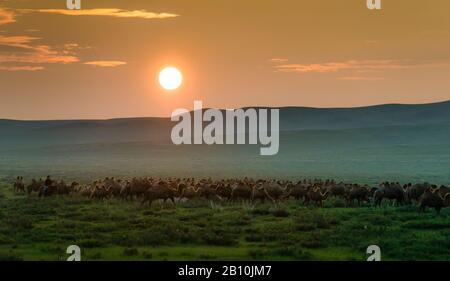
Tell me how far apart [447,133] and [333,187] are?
65.8m

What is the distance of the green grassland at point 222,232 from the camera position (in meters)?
18.4

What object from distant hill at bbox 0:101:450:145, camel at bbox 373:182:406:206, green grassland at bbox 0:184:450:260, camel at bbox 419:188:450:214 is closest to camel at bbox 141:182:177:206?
green grassland at bbox 0:184:450:260

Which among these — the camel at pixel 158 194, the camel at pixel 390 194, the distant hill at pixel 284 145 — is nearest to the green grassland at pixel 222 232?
the camel at pixel 158 194

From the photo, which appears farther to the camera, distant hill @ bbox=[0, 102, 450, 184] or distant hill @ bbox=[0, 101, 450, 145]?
distant hill @ bbox=[0, 101, 450, 145]

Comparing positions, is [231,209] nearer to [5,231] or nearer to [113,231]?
[113,231]

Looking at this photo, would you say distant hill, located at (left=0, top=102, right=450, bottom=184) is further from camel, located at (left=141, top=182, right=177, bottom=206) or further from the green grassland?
the green grassland

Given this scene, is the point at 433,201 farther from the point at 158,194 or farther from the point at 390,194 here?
the point at 158,194

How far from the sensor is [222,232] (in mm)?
20312

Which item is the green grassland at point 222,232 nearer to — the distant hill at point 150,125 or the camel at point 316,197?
the camel at point 316,197

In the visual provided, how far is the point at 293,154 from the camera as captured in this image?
7719cm

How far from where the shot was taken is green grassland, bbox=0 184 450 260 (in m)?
18.4

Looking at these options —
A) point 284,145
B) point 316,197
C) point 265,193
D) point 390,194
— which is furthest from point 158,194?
point 284,145

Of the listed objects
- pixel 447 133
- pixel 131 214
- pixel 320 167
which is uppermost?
pixel 447 133
